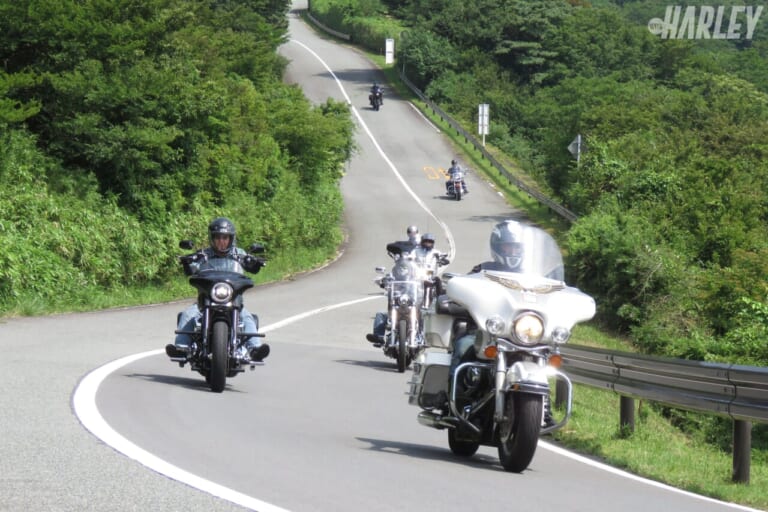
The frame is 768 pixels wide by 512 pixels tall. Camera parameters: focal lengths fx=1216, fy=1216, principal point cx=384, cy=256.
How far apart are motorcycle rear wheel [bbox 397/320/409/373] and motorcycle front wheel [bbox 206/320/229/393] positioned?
4.66 meters

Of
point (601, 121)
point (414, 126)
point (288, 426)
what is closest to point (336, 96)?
point (414, 126)

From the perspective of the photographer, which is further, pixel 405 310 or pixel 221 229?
pixel 405 310

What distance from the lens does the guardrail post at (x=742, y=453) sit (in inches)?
364

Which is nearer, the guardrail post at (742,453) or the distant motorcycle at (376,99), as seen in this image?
the guardrail post at (742,453)

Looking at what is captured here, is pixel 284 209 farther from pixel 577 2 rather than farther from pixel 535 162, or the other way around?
pixel 577 2

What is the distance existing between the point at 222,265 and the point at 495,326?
17.0ft

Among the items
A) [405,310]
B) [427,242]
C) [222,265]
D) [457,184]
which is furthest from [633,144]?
[222,265]

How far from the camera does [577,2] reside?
338ft

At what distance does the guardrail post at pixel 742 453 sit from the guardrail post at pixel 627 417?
85.3 inches

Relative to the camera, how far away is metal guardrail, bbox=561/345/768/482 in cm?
Answer: 932

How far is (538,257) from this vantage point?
8.90 metres

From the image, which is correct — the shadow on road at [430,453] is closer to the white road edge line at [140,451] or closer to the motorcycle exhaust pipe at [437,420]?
the motorcycle exhaust pipe at [437,420]

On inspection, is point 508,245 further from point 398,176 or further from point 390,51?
point 390,51

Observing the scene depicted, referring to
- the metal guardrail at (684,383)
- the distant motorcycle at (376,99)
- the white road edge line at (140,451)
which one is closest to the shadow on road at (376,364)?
the white road edge line at (140,451)
